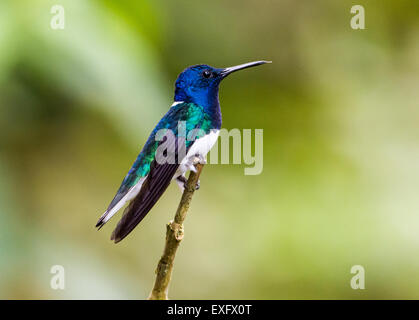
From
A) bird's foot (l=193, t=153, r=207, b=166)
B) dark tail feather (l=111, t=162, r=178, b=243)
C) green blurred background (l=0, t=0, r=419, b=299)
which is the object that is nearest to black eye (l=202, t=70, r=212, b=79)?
green blurred background (l=0, t=0, r=419, b=299)

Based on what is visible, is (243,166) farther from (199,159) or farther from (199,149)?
(199,159)

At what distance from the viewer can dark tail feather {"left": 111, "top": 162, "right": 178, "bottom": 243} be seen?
2.45 metres

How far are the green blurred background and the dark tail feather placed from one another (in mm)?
328

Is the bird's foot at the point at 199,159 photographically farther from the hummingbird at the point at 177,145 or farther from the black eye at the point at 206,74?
the black eye at the point at 206,74

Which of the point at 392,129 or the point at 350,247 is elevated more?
the point at 392,129

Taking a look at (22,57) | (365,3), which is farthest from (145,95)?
(365,3)

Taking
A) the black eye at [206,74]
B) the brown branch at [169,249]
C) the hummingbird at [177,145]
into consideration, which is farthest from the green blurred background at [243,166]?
the brown branch at [169,249]

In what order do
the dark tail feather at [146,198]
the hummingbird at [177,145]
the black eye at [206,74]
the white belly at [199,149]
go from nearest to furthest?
1. the dark tail feather at [146,198]
2. the hummingbird at [177,145]
3. the white belly at [199,149]
4. the black eye at [206,74]

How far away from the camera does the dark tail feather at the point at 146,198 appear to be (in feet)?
8.05

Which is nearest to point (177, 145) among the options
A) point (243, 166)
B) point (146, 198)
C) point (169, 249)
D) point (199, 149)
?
point (199, 149)

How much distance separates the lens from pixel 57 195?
4.43 meters

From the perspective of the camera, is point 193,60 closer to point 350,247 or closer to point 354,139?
point 354,139

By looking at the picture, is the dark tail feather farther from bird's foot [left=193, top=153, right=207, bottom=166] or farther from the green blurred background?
the green blurred background

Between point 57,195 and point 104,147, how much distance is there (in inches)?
25.2
